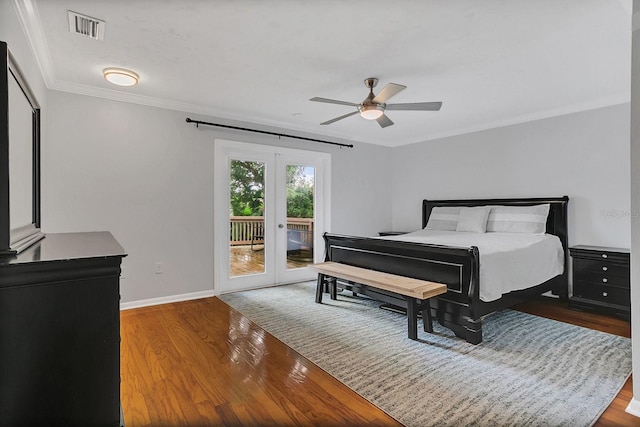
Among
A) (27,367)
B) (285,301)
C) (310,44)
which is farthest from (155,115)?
(27,367)

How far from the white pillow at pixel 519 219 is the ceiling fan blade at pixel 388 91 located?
2521 millimetres

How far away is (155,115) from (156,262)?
1676 mm

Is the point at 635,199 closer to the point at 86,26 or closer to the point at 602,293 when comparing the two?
the point at 602,293

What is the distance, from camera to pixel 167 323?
124 inches

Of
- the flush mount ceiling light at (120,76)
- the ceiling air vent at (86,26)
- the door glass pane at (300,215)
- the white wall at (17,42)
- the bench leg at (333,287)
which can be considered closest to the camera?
the white wall at (17,42)

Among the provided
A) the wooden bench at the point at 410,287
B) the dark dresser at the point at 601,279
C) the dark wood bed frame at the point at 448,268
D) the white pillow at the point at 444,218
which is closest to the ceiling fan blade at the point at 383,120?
the dark wood bed frame at the point at 448,268

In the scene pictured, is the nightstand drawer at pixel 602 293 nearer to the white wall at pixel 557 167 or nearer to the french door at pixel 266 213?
the white wall at pixel 557 167

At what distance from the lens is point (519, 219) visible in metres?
4.12

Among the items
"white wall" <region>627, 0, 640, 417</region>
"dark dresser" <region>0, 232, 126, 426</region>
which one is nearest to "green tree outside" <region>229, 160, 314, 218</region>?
"dark dresser" <region>0, 232, 126, 426</region>

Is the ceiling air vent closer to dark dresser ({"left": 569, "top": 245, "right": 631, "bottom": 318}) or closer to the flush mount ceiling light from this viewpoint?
the flush mount ceiling light

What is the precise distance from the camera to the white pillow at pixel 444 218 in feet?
15.6

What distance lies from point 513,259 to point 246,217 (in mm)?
3173

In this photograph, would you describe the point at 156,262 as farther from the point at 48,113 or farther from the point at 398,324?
the point at 398,324

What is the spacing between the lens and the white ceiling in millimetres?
2047
